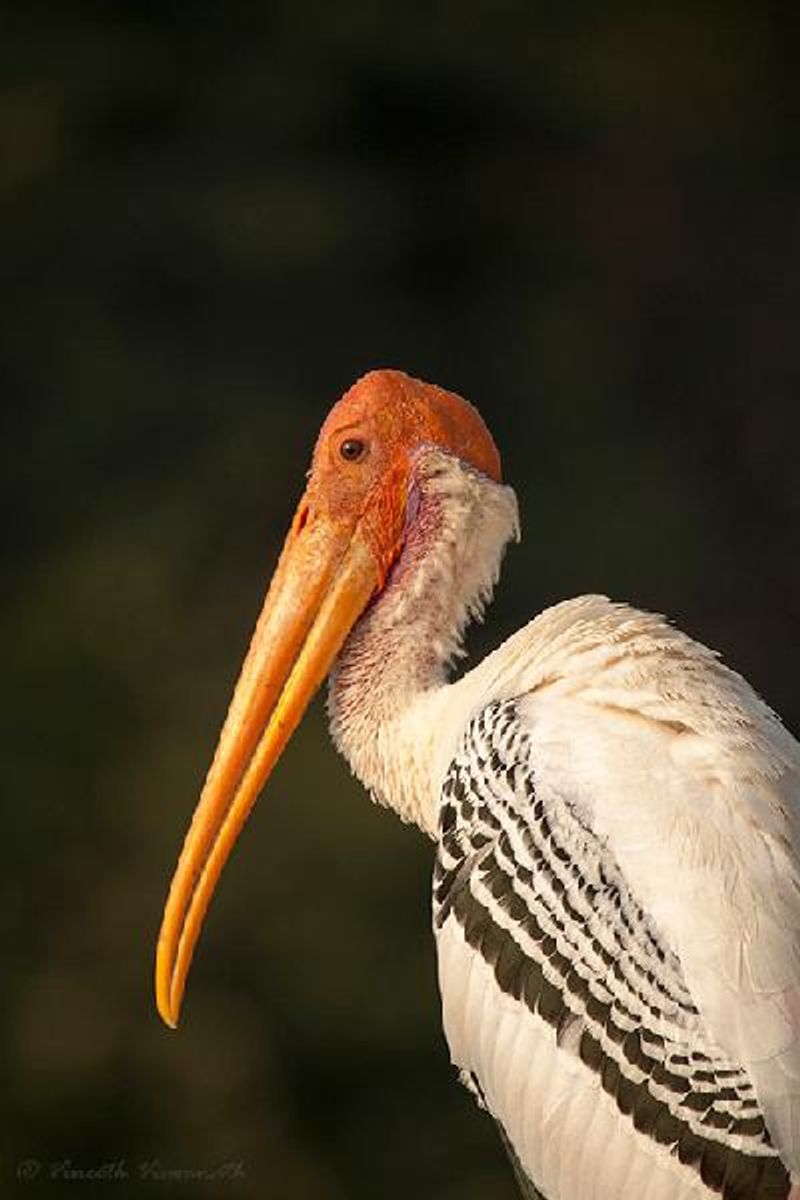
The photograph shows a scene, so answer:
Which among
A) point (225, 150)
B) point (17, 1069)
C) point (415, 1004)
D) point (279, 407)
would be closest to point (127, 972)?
point (17, 1069)

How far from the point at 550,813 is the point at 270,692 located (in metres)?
0.59

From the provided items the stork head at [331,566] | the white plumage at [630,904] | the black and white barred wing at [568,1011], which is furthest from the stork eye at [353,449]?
the black and white barred wing at [568,1011]

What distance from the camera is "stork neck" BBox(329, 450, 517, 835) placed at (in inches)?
127

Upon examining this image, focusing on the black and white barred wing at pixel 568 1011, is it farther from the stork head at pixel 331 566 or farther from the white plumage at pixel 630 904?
the stork head at pixel 331 566

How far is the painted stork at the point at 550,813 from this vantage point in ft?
8.59

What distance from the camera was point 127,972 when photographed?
21.3 ft

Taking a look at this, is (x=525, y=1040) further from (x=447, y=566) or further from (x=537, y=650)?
(x=447, y=566)

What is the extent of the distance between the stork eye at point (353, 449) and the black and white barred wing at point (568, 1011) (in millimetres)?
480

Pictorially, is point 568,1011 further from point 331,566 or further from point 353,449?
point 353,449

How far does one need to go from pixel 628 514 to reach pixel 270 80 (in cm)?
198

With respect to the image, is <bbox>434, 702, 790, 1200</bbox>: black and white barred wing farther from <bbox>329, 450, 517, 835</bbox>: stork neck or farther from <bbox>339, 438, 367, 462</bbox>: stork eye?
<bbox>339, 438, 367, 462</bbox>: stork eye

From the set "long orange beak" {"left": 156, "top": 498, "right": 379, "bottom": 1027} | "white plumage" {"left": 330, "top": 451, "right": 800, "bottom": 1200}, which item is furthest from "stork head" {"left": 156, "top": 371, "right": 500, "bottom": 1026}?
"white plumage" {"left": 330, "top": 451, "right": 800, "bottom": 1200}

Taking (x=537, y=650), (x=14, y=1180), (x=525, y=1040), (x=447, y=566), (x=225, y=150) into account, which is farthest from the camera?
(x=225, y=150)

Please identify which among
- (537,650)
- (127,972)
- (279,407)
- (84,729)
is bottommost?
(127,972)
